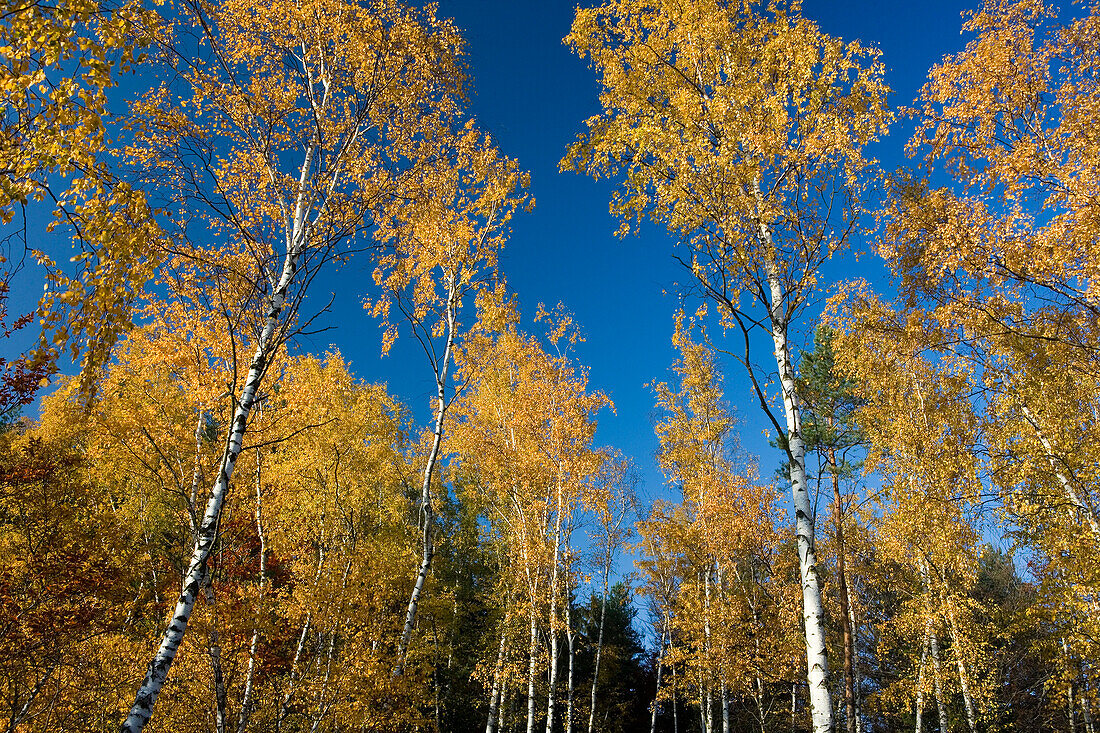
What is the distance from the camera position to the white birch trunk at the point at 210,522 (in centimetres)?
403

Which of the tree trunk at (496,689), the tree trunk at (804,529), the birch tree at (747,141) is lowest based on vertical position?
→ the tree trunk at (496,689)

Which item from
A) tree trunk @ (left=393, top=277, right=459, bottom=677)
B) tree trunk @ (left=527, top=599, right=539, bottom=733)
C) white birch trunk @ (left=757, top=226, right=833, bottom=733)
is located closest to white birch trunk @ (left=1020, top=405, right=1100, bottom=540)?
white birch trunk @ (left=757, top=226, right=833, bottom=733)

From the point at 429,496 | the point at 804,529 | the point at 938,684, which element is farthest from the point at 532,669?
the point at 804,529

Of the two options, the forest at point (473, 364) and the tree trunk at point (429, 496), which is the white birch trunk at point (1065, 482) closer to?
the forest at point (473, 364)

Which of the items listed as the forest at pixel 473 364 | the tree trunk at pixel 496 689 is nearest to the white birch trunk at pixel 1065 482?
the forest at pixel 473 364

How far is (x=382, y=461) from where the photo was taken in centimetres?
1512

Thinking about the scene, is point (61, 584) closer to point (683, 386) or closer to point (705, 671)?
point (705, 671)

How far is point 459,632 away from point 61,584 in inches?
528

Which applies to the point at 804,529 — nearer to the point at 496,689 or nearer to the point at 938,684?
the point at 496,689

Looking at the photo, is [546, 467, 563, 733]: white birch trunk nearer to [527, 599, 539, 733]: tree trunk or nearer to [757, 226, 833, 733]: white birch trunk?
[527, 599, 539, 733]: tree trunk

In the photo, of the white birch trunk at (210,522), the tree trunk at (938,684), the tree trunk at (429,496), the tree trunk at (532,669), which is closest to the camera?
the white birch trunk at (210,522)

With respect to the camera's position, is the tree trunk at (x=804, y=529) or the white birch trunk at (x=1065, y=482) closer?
the tree trunk at (x=804, y=529)

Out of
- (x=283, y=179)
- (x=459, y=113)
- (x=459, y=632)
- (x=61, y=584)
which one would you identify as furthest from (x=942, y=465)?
(x=459, y=632)

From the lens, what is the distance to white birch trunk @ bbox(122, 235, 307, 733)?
403cm
